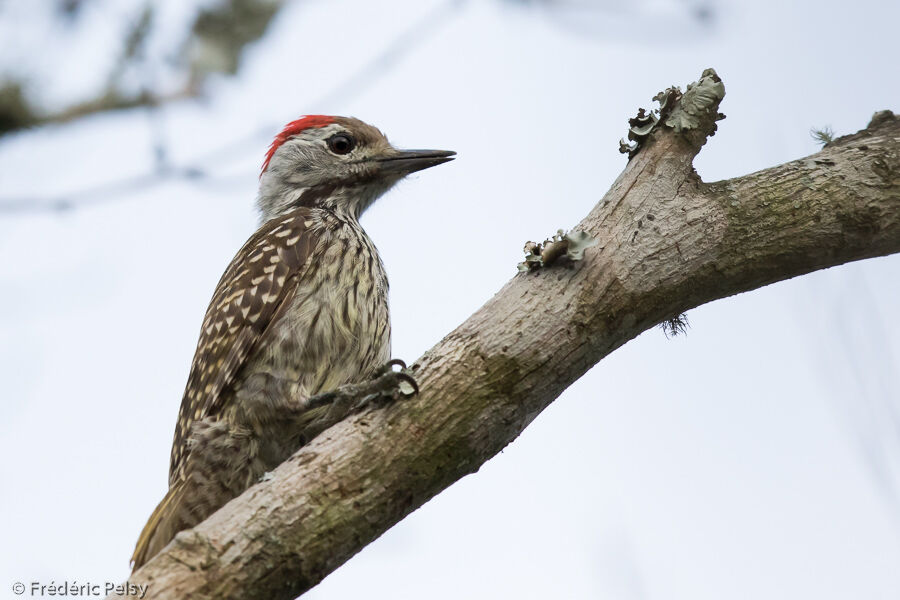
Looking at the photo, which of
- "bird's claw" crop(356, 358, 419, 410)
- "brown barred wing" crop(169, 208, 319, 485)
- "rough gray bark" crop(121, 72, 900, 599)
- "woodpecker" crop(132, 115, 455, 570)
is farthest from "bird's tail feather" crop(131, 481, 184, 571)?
"bird's claw" crop(356, 358, 419, 410)

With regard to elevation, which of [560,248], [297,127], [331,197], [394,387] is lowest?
[394,387]

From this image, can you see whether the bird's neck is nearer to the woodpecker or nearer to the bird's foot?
the woodpecker

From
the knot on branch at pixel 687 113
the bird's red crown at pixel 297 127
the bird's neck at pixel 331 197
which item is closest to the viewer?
the knot on branch at pixel 687 113

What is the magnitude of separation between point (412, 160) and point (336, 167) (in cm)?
50

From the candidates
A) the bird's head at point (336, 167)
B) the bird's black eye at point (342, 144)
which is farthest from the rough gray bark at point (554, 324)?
the bird's black eye at point (342, 144)

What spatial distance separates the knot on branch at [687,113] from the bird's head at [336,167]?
258 centimetres

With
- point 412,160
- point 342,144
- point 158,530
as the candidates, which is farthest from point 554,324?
point 342,144

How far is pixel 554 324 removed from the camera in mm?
3262

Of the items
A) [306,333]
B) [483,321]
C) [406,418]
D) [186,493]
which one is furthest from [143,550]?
[483,321]

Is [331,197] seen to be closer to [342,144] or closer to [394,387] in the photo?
[342,144]

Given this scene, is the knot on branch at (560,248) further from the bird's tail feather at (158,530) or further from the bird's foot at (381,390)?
the bird's tail feather at (158,530)

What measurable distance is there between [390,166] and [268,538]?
3547 mm

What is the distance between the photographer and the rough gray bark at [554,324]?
2.95 m

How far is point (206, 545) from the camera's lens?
2.89m
